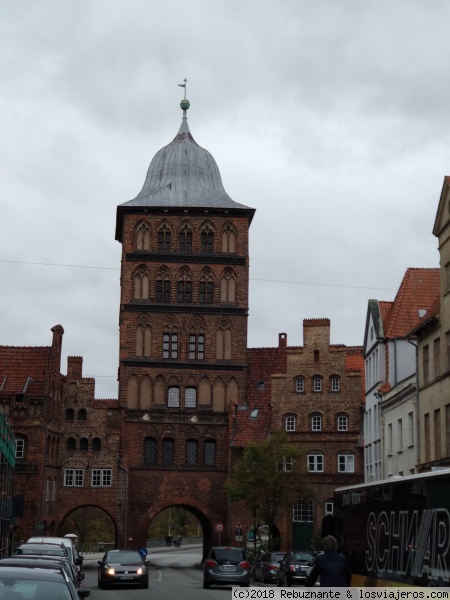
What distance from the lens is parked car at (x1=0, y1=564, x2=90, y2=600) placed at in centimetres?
1317

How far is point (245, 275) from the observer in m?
80.4

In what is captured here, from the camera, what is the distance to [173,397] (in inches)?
3076

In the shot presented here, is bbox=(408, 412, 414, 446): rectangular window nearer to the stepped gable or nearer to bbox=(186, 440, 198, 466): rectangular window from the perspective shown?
the stepped gable

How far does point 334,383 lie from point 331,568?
188ft

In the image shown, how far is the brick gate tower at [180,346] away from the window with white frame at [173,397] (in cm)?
7

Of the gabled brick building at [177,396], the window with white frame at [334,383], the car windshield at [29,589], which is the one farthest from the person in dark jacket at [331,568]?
the window with white frame at [334,383]

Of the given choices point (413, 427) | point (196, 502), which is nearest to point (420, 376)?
point (413, 427)

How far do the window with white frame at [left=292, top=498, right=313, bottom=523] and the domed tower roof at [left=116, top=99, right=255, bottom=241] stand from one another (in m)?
22.4

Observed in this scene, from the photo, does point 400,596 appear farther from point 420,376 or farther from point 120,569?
point 420,376

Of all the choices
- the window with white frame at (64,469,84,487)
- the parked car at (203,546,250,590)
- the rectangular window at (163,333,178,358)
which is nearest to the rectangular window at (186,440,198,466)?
the rectangular window at (163,333,178,358)

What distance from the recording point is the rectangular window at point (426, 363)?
4509cm

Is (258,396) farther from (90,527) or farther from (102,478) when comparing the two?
(90,527)

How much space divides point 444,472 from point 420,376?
2998 cm

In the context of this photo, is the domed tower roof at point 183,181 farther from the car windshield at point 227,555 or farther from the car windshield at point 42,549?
the car windshield at point 42,549
